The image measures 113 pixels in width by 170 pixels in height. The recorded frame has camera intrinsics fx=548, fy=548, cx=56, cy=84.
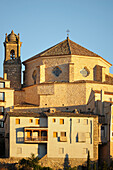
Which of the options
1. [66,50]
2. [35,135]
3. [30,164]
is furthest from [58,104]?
[30,164]

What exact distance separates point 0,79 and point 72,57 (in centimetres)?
956

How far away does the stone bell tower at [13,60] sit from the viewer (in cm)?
7356

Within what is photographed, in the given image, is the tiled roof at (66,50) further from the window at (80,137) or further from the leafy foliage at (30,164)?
the leafy foliage at (30,164)

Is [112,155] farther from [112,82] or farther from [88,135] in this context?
[112,82]

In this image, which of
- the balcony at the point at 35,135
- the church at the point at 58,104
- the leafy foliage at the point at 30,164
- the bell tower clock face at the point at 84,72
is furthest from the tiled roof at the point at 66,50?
the leafy foliage at the point at 30,164

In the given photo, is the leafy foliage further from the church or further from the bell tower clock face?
the bell tower clock face

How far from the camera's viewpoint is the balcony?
58.1 m

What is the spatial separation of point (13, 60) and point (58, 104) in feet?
34.2

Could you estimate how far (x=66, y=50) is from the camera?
233ft

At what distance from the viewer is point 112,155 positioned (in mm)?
58562

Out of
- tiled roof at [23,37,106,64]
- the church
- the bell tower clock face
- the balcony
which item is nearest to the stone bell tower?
the church

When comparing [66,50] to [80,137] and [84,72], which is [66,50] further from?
[80,137]

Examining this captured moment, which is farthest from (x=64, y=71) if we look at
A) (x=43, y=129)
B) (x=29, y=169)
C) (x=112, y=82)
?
(x=29, y=169)

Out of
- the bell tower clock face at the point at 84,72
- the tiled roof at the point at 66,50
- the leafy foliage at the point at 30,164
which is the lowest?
the leafy foliage at the point at 30,164
